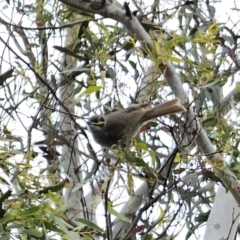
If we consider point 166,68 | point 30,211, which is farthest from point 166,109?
point 30,211

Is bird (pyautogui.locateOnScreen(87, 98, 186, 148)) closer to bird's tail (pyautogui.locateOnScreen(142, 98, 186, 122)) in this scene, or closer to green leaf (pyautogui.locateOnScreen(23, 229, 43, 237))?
bird's tail (pyautogui.locateOnScreen(142, 98, 186, 122))

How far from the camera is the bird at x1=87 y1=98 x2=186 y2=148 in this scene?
1.22 meters

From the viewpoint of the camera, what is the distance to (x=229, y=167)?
130cm

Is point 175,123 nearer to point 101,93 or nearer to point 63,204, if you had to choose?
point 101,93

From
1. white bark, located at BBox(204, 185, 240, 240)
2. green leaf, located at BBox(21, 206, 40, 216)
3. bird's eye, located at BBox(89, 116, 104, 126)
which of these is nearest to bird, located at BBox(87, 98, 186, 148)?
bird's eye, located at BBox(89, 116, 104, 126)

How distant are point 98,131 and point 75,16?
66cm

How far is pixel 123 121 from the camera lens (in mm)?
1224

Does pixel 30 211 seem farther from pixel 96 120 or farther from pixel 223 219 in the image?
pixel 223 219

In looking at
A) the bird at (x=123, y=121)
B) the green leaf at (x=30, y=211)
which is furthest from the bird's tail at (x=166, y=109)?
the green leaf at (x=30, y=211)

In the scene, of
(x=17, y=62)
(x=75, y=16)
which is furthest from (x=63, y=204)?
(x=75, y=16)

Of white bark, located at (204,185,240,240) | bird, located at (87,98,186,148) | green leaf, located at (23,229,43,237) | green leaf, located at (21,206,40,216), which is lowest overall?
green leaf, located at (23,229,43,237)

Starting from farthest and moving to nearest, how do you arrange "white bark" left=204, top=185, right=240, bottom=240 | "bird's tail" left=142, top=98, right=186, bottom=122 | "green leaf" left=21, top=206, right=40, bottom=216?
"white bark" left=204, top=185, right=240, bottom=240
"bird's tail" left=142, top=98, right=186, bottom=122
"green leaf" left=21, top=206, right=40, bottom=216

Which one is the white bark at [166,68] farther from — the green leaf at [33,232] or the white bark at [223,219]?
the green leaf at [33,232]

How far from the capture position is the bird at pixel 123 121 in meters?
1.22
